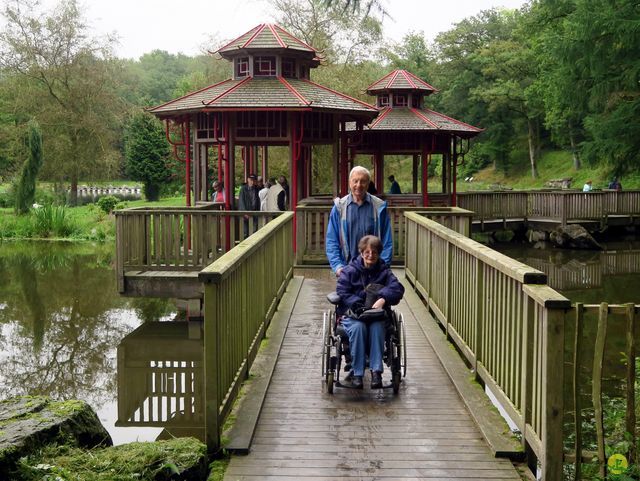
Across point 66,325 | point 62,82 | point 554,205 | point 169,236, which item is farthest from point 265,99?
point 62,82

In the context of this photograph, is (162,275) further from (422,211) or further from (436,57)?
(436,57)

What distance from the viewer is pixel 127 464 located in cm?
537

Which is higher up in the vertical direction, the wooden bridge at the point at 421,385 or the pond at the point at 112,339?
the wooden bridge at the point at 421,385

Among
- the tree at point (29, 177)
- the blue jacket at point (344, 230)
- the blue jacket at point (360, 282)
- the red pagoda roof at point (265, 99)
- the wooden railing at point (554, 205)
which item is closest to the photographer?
the blue jacket at point (360, 282)

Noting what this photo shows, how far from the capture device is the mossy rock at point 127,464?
525cm

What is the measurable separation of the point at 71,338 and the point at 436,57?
174ft

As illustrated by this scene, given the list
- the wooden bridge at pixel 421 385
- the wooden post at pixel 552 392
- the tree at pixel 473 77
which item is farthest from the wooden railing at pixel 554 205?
the wooden post at pixel 552 392

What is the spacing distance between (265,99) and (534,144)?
1848 inches

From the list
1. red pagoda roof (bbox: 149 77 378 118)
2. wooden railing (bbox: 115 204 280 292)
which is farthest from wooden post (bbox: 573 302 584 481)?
red pagoda roof (bbox: 149 77 378 118)

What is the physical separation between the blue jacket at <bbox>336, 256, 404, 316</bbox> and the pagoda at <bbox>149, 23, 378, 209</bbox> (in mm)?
12080

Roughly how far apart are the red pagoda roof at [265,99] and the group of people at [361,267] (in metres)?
11.5

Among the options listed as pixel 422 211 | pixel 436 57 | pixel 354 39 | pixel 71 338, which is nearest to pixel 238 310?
pixel 422 211

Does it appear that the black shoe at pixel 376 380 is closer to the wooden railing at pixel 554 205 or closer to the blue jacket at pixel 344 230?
the blue jacket at pixel 344 230

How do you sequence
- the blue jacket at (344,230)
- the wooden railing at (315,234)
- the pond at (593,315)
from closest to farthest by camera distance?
the blue jacket at (344,230)
the pond at (593,315)
the wooden railing at (315,234)
